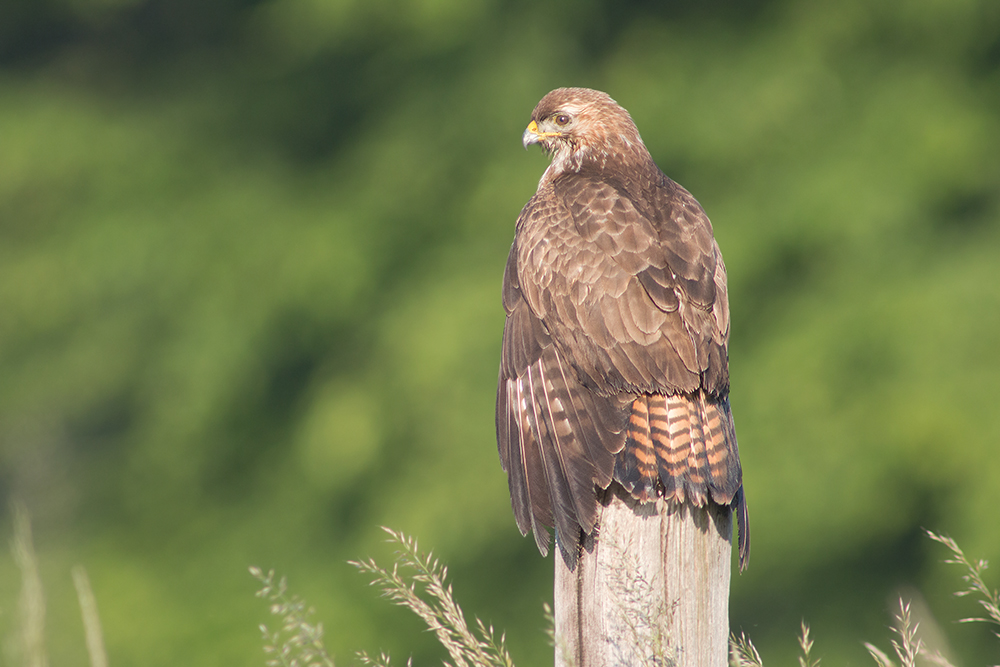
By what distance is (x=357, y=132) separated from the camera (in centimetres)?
906

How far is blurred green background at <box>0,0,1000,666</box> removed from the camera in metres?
6.50

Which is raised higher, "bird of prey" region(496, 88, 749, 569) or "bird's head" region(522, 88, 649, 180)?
"bird's head" region(522, 88, 649, 180)

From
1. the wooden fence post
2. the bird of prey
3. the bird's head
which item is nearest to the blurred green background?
the bird's head

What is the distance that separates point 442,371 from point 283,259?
1.92m

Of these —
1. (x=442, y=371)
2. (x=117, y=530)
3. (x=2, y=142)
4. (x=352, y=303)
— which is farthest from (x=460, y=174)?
(x=117, y=530)

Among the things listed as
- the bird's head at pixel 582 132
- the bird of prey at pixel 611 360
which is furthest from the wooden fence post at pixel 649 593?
the bird's head at pixel 582 132

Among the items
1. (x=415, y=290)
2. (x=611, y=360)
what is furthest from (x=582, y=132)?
(x=415, y=290)

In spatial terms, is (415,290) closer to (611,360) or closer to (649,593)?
(611,360)

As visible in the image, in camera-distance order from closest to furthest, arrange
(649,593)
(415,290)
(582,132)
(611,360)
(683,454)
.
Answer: (649,593) < (683,454) < (611,360) < (582,132) < (415,290)

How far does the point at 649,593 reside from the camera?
7.70 ft

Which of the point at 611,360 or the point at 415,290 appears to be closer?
the point at 611,360

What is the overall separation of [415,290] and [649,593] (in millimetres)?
5796

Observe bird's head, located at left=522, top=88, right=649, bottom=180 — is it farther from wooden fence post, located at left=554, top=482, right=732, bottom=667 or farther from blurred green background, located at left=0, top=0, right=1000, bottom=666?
blurred green background, located at left=0, top=0, right=1000, bottom=666

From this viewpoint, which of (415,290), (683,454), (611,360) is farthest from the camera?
(415,290)
